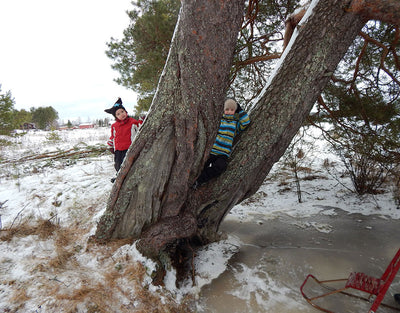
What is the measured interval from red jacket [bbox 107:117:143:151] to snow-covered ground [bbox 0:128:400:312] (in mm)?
919

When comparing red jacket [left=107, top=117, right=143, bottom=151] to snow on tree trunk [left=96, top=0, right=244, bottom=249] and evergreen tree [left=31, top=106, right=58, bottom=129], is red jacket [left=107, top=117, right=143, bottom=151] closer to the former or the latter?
snow on tree trunk [left=96, top=0, right=244, bottom=249]

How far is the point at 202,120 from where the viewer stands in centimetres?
208

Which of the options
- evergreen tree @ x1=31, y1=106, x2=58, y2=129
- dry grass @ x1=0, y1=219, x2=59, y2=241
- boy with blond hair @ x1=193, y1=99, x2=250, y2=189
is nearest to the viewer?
dry grass @ x1=0, y1=219, x2=59, y2=241

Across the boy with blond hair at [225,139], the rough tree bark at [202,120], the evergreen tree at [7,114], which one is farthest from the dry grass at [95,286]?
the evergreen tree at [7,114]

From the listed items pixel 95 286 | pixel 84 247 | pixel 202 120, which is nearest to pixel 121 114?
pixel 202 120

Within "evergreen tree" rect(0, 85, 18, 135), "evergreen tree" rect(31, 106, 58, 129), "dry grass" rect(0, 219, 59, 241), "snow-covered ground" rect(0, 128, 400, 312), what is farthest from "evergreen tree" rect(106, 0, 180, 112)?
"evergreen tree" rect(31, 106, 58, 129)

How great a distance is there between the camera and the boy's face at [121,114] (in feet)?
10.1

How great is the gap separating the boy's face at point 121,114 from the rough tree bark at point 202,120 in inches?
44.3

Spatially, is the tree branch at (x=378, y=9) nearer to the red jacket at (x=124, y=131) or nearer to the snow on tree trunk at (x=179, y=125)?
the snow on tree trunk at (x=179, y=125)

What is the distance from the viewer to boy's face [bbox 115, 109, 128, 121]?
10.1 feet

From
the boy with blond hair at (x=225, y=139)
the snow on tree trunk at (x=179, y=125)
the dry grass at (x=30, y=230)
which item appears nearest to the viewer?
the snow on tree trunk at (x=179, y=125)

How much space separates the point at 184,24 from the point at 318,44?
1.35 metres

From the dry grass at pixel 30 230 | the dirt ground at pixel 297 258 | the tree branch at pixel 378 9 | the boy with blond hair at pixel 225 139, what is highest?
the tree branch at pixel 378 9

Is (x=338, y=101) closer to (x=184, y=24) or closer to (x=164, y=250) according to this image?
(x=184, y=24)
